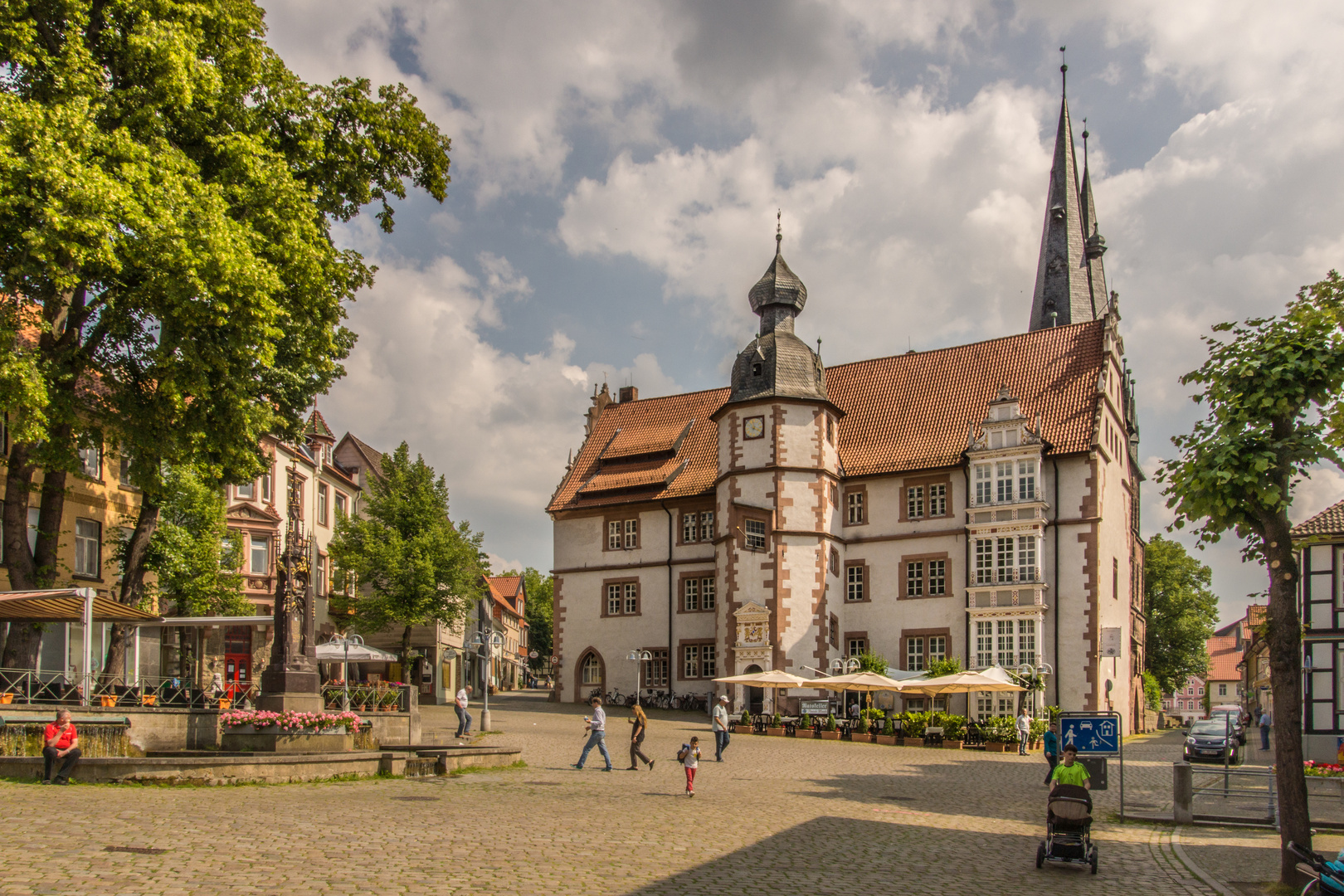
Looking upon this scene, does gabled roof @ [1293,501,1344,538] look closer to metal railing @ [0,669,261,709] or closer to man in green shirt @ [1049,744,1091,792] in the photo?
man in green shirt @ [1049,744,1091,792]

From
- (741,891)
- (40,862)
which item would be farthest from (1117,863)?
(40,862)

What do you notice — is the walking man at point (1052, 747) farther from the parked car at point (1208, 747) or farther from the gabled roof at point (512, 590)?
the gabled roof at point (512, 590)

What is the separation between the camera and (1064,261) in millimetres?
61375

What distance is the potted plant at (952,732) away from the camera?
33.8 meters

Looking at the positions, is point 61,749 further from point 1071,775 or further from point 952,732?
point 952,732

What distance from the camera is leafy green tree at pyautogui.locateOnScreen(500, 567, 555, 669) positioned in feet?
364

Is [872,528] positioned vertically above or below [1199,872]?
above

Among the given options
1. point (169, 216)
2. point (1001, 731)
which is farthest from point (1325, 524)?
point (169, 216)

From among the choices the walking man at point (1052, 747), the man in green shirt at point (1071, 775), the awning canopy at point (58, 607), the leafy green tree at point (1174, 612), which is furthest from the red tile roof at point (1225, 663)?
the man in green shirt at point (1071, 775)

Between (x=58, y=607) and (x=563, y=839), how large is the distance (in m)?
15.4

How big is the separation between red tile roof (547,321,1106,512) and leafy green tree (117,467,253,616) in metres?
18.7

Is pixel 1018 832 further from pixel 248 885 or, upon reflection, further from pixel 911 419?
pixel 911 419

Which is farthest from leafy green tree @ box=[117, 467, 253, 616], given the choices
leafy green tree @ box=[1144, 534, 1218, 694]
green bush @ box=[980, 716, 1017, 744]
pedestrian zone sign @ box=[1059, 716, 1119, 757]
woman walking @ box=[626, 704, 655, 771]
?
leafy green tree @ box=[1144, 534, 1218, 694]

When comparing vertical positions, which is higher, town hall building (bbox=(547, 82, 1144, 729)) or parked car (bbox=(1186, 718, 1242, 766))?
town hall building (bbox=(547, 82, 1144, 729))
